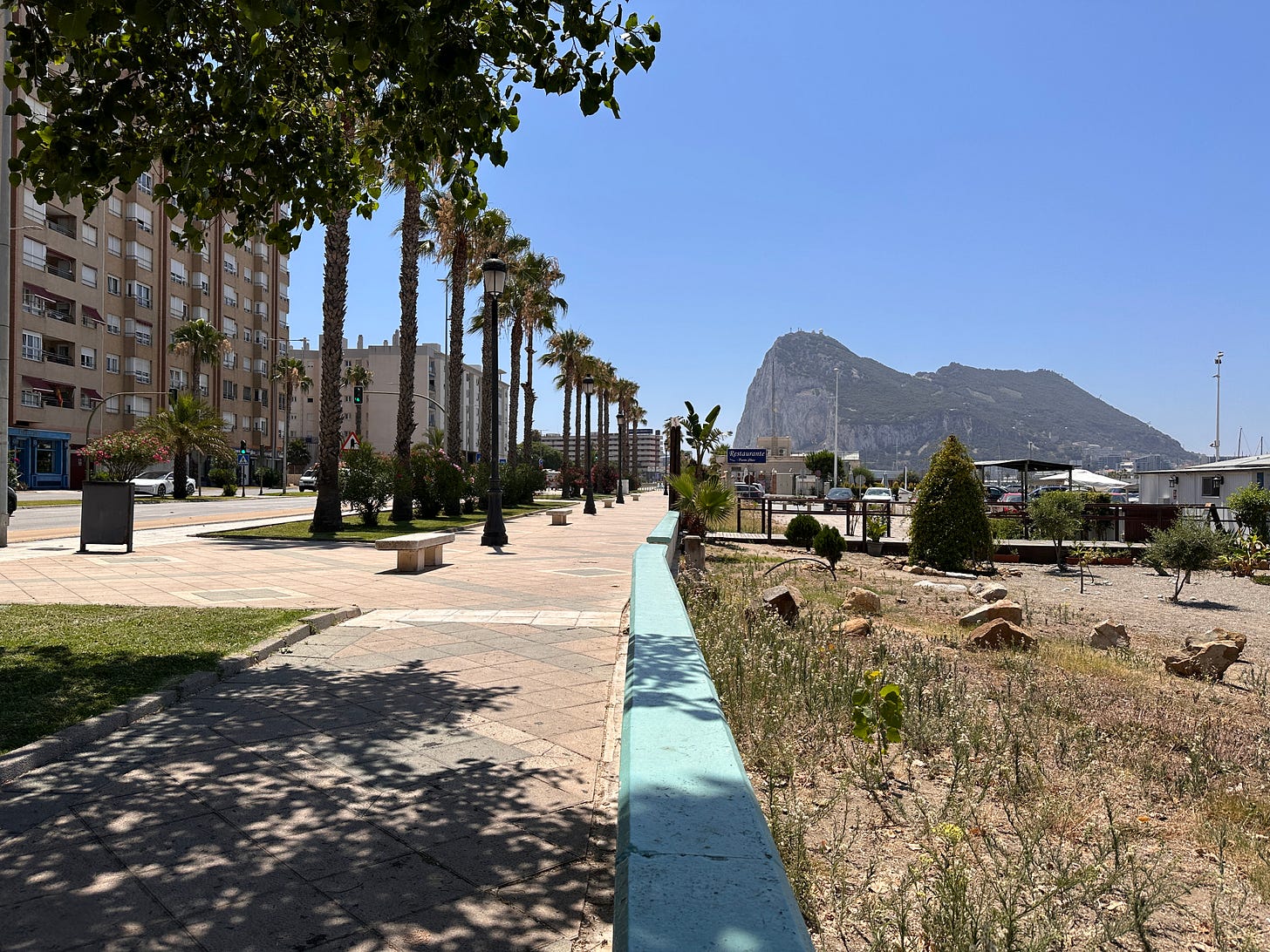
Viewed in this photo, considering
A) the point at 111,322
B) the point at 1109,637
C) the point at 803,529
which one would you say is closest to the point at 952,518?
the point at 803,529

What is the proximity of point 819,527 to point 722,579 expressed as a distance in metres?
6.83

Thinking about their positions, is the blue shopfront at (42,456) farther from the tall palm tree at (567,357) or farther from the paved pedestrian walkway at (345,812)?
the paved pedestrian walkway at (345,812)

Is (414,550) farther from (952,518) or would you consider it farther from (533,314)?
(533,314)

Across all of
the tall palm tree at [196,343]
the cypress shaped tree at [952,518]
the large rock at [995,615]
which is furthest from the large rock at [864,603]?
the tall palm tree at [196,343]

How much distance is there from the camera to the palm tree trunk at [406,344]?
74.2 feet

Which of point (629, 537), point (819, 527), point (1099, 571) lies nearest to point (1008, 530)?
point (1099, 571)

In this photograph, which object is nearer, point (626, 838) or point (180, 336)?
point (626, 838)

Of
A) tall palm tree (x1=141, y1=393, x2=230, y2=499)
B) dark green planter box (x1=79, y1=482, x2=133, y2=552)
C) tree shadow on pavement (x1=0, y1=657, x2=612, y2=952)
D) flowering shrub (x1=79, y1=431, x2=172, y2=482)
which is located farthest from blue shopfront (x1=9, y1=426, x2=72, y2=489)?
tree shadow on pavement (x1=0, y1=657, x2=612, y2=952)

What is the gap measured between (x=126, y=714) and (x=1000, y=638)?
6.69 meters

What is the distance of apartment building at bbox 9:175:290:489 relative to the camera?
45.9 meters

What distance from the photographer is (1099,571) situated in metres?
16.4

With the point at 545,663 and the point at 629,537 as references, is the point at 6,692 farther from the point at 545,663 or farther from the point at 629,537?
the point at 629,537

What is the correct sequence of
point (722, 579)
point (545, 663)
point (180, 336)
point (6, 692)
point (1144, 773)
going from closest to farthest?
point (1144, 773)
point (6, 692)
point (545, 663)
point (722, 579)
point (180, 336)

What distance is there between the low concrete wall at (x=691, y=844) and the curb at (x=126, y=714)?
9.25ft
